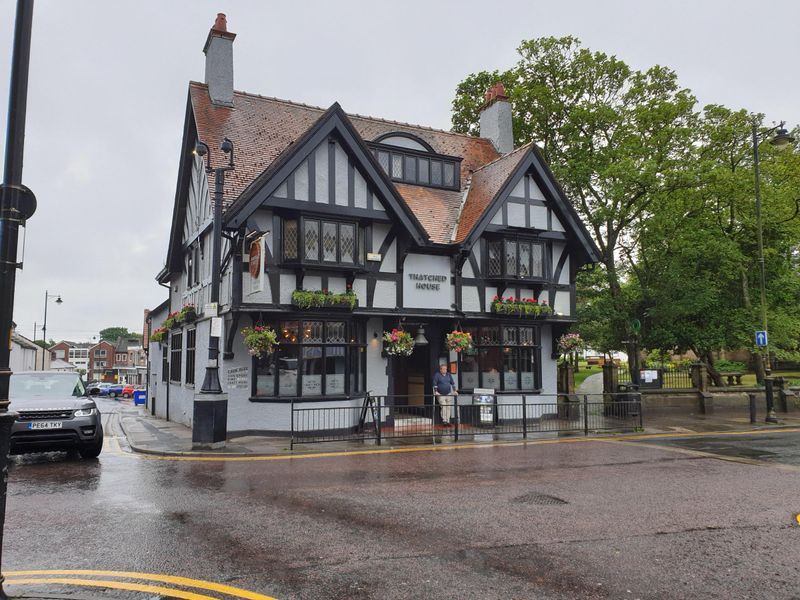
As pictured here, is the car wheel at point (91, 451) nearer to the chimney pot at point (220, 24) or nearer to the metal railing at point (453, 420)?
the metal railing at point (453, 420)

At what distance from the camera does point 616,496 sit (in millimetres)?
8852

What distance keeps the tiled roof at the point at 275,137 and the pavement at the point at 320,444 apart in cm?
670

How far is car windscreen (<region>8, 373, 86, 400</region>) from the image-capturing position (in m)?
12.7

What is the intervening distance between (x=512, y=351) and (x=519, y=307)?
1624 millimetres

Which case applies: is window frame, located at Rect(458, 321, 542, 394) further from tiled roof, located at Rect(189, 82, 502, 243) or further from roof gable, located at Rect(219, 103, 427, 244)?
roof gable, located at Rect(219, 103, 427, 244)

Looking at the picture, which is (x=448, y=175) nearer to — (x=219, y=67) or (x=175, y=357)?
(x=219, y=67)

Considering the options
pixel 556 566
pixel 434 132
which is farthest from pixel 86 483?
pixel 434 132

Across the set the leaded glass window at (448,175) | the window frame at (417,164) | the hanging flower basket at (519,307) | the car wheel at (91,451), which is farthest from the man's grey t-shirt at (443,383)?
the car wheel at (91,451)

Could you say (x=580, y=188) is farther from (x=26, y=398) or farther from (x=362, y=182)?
(x=26, y=398)

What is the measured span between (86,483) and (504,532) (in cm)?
698

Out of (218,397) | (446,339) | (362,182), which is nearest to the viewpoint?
(218,397)

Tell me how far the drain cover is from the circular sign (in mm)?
8588

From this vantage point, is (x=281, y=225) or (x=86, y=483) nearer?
(x=86, y=483)

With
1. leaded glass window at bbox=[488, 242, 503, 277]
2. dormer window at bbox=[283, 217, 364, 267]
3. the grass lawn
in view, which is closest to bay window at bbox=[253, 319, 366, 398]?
dormer window at bbox=[283, 217, 364, 267]
